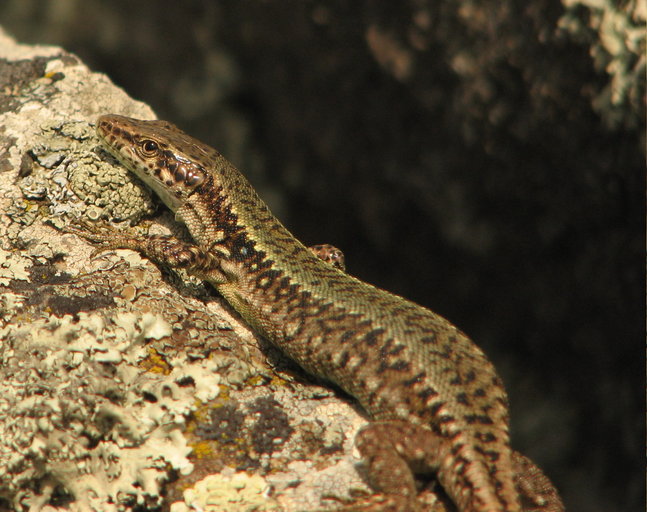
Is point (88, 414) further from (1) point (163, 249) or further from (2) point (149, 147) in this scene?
(2) point (149, 147)

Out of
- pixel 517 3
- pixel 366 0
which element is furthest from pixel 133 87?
pixel 517 3

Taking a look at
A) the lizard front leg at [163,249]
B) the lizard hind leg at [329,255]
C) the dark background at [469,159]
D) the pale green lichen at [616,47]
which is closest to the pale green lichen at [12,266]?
the lizard front leg at [163,249]

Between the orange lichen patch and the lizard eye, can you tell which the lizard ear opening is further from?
the orange lichen patch

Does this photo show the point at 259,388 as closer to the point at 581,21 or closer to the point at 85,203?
the point at 85,203

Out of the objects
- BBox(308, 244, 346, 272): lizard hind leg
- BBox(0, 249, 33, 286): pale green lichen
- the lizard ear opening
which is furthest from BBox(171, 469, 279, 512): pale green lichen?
the lizard ear opening

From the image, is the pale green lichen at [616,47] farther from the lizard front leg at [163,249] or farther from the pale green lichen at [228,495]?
the pale green lichen at [228,495]

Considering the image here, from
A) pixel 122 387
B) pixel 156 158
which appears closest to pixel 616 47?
pixel 156 158
